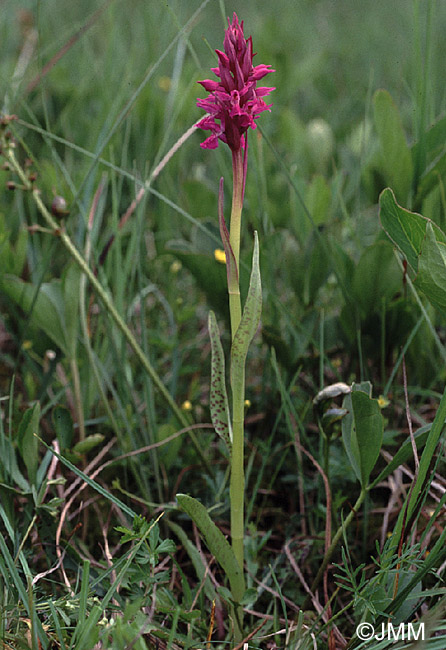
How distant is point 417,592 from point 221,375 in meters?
0.48

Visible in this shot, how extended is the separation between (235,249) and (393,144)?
0.81 m

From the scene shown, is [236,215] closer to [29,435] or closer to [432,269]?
[432,269]

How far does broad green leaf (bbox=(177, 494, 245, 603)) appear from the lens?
904 millimetres

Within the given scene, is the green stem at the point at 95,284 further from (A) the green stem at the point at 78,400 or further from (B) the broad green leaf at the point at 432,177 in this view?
(B) the broad green leaf at the point at 432,177

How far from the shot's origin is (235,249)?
3.15ft

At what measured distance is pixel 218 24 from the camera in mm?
4344

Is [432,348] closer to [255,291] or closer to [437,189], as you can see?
[437,189]

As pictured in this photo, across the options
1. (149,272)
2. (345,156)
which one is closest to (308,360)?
(149,272)

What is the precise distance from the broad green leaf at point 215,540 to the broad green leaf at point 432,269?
0.50 meters

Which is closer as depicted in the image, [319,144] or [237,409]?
[237,409]

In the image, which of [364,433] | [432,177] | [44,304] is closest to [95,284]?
[44,304]

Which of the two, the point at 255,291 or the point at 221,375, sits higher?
the point at 255,291

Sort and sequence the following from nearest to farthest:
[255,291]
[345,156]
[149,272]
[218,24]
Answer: [255,291] < [149,272] < [345,156] < [218,24]

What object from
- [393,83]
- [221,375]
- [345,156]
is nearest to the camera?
[221,375]
